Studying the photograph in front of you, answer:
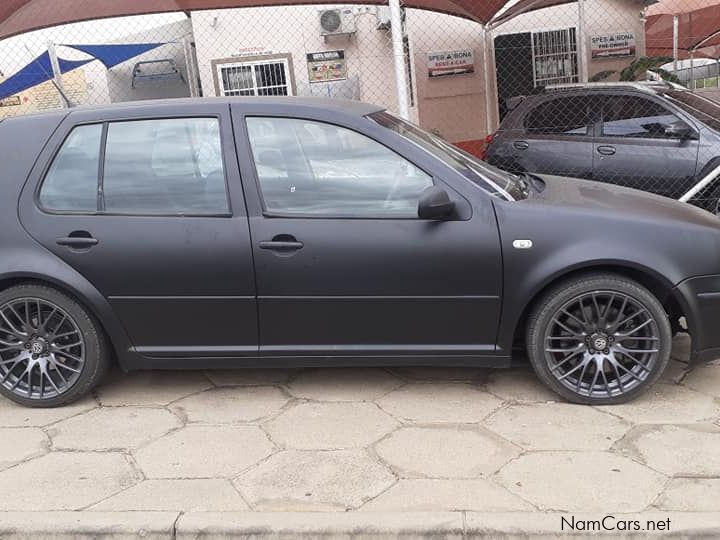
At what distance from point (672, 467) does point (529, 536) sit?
2.74ft

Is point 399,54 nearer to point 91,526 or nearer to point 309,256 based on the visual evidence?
point 309,256

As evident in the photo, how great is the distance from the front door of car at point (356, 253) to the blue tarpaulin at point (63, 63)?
8.28 meters

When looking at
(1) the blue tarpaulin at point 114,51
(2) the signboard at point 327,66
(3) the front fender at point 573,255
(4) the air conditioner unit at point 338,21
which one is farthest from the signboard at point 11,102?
(3) the front fender at point 573,255

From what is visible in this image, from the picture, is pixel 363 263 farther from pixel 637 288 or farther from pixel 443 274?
pixel 637 288

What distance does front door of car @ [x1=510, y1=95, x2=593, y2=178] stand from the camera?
735cm

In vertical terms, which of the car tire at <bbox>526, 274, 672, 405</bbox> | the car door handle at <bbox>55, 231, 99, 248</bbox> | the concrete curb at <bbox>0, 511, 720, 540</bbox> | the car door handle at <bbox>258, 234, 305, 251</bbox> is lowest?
the concrete curb at <bbox>0, 511, 720, 540</bbox>

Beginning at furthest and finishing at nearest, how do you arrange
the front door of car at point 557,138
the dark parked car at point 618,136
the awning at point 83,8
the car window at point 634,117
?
the awning at point 83,8
the front door of car at point 557,138
the car window at point 634,117
the dark parked car at point 618,136

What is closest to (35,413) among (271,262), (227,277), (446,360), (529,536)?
(227,277)

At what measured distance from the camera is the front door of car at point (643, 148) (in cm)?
684

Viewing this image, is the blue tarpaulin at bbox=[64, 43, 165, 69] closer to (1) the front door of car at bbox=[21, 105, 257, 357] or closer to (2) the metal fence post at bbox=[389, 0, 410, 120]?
(2) the metal fence post at bbox=[389, 0, 410, 120]

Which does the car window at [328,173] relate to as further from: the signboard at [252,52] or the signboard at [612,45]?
the signboard at [612,45]

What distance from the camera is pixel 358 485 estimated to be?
304cm

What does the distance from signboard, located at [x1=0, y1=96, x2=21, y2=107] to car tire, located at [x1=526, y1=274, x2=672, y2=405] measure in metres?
10.7
